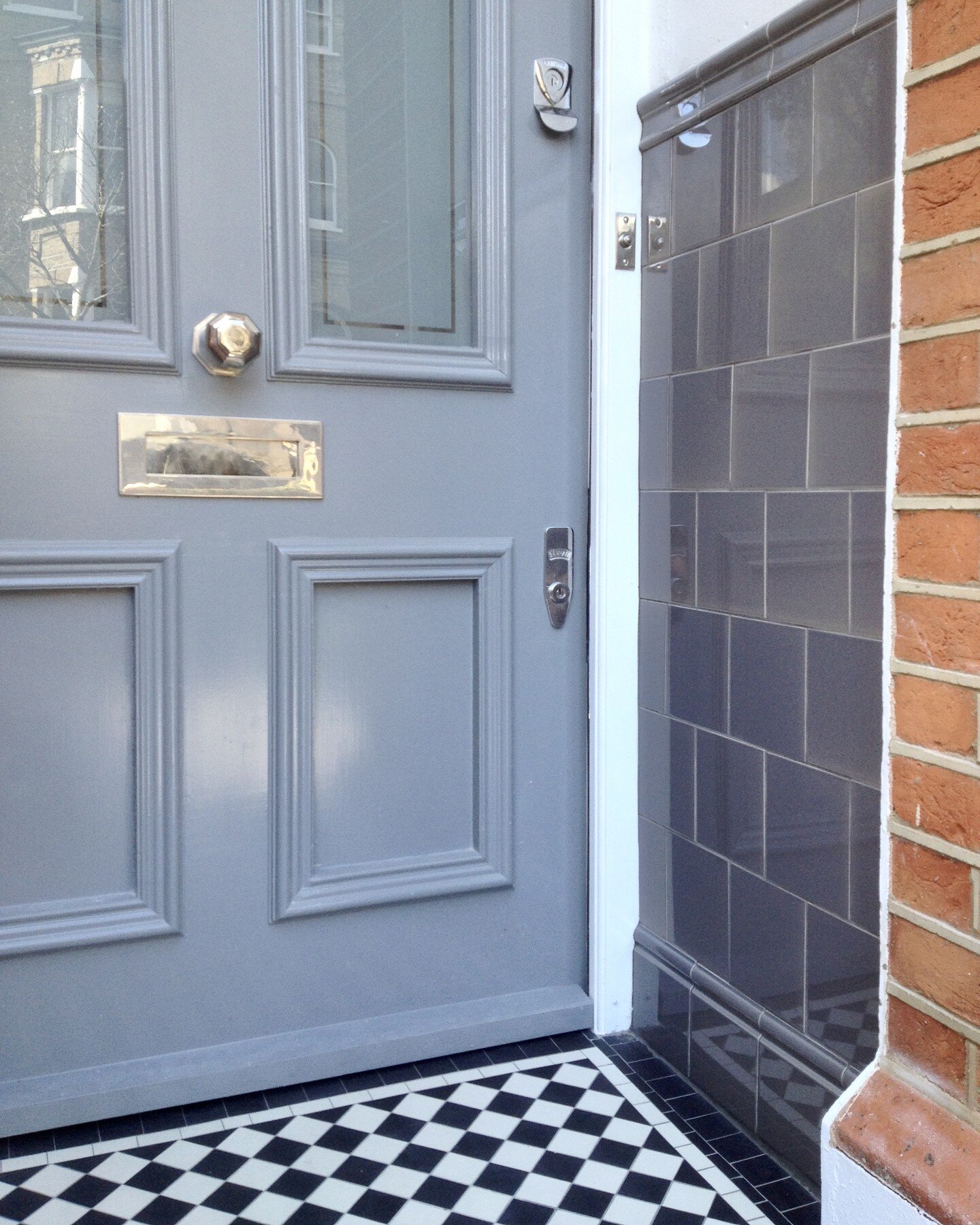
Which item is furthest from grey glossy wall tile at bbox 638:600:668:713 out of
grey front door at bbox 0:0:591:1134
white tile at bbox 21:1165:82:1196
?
white tile at bbox 21:1165:82:1196

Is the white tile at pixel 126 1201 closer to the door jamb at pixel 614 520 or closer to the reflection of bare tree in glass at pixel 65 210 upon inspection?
the door jamb at pixel 614 520

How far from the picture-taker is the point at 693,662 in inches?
64.1

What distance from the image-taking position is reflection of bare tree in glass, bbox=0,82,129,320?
1442 mm

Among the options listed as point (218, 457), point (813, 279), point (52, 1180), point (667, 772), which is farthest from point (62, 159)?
point (52, 1180)

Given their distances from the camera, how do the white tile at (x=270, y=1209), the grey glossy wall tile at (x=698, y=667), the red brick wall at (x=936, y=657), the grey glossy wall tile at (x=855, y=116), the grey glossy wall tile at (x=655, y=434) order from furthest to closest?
the grey glossy wall tile at (x=655, y=434) < the grey glossy wall tile at (x=698, y=667) < the white tile at (x=270, y=1209) < the grey glossy wall tile at (x=855, y=116) < the red brick wall at (x=936, y=657)

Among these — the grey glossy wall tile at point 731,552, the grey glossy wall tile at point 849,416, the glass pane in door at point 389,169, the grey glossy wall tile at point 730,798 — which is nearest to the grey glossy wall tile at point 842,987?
the grey glossy wall tile at point 730,798

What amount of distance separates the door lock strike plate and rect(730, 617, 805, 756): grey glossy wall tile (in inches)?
24.1

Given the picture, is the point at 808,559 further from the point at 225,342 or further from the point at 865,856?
the point at 225,342

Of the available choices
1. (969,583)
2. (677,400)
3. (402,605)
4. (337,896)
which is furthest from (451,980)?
(969,583)

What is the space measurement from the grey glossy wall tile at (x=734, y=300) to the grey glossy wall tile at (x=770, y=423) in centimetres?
4

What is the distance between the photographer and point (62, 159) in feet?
4.78

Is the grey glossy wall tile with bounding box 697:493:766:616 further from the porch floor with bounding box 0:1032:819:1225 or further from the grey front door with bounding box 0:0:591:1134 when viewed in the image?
the porch floor with bounding box 0:1032:819:1225

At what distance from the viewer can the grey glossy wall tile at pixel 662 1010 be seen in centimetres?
165

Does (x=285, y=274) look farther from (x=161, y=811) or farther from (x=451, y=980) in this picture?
(x=451, y=980)
